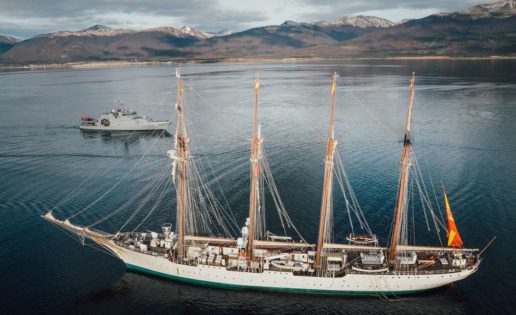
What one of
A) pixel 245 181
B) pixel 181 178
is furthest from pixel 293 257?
pixel 245 181

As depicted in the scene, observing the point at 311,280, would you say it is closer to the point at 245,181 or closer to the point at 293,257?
the point at 293,257

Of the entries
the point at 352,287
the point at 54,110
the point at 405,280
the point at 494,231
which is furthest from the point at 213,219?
the point at 54,110

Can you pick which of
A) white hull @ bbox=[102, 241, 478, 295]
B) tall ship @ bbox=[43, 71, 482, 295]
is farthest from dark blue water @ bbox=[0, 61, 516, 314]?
tall ship @ bbox=[43, 71, 482, 295]

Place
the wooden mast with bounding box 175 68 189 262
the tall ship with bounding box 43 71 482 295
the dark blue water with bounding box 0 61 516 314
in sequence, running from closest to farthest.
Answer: the dark blue water with bounding box 0 61 516 314
the tall ship with bounding box 43 71 482 295
the wooden mast with bounding box 175 68 189 262

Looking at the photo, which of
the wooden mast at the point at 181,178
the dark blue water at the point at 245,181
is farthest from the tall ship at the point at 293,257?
the dark blue water at the point at 245,181

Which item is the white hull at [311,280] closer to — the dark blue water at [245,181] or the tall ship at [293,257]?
the tall ship at [293,257]

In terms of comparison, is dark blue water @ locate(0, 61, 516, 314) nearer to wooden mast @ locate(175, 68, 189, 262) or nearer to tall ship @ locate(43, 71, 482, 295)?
tall ship @ locate(43, 71, 482, 295)
